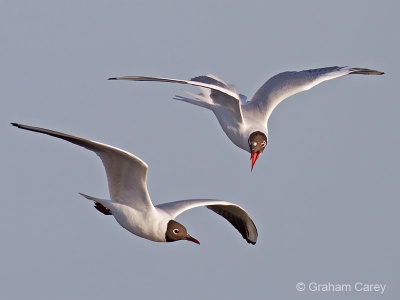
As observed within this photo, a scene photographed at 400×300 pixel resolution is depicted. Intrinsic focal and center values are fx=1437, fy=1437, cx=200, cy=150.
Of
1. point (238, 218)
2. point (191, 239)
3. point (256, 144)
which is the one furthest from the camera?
point (238, 218)

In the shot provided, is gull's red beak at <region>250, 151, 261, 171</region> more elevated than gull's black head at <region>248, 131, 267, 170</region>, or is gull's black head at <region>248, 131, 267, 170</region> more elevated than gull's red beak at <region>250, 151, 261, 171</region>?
gull's black head at <region>248, 131, 267, 170</region>

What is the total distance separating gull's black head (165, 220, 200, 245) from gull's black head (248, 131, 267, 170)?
160 centimetres

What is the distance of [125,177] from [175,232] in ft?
2.39

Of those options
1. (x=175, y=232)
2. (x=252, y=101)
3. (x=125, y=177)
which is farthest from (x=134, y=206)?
(x=252, y=101)

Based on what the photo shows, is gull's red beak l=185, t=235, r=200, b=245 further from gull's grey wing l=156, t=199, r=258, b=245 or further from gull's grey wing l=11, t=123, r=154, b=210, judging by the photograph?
gull's grey wing l=156, t=199, r=258, b=245

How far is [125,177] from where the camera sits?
13680 mm

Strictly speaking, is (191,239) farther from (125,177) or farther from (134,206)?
(125,177)

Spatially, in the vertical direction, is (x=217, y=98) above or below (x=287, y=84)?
below

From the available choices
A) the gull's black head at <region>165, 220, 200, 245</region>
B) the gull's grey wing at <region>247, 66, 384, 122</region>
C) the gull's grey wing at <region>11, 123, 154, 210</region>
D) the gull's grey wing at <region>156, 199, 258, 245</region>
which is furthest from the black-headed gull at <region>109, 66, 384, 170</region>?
the gull's black head at <region>165, 220, 200, 245</region>

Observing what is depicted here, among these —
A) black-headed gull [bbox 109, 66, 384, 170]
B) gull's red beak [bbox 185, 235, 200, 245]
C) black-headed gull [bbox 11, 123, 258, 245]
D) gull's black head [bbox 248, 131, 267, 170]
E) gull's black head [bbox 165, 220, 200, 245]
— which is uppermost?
black-headed gull [bbox 109, 66, 384, 170]

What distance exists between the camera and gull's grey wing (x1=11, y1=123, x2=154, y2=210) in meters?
13.3

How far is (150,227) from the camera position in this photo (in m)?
13.7

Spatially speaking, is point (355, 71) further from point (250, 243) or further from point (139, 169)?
point (139, 169)

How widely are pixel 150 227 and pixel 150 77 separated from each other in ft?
4.71
